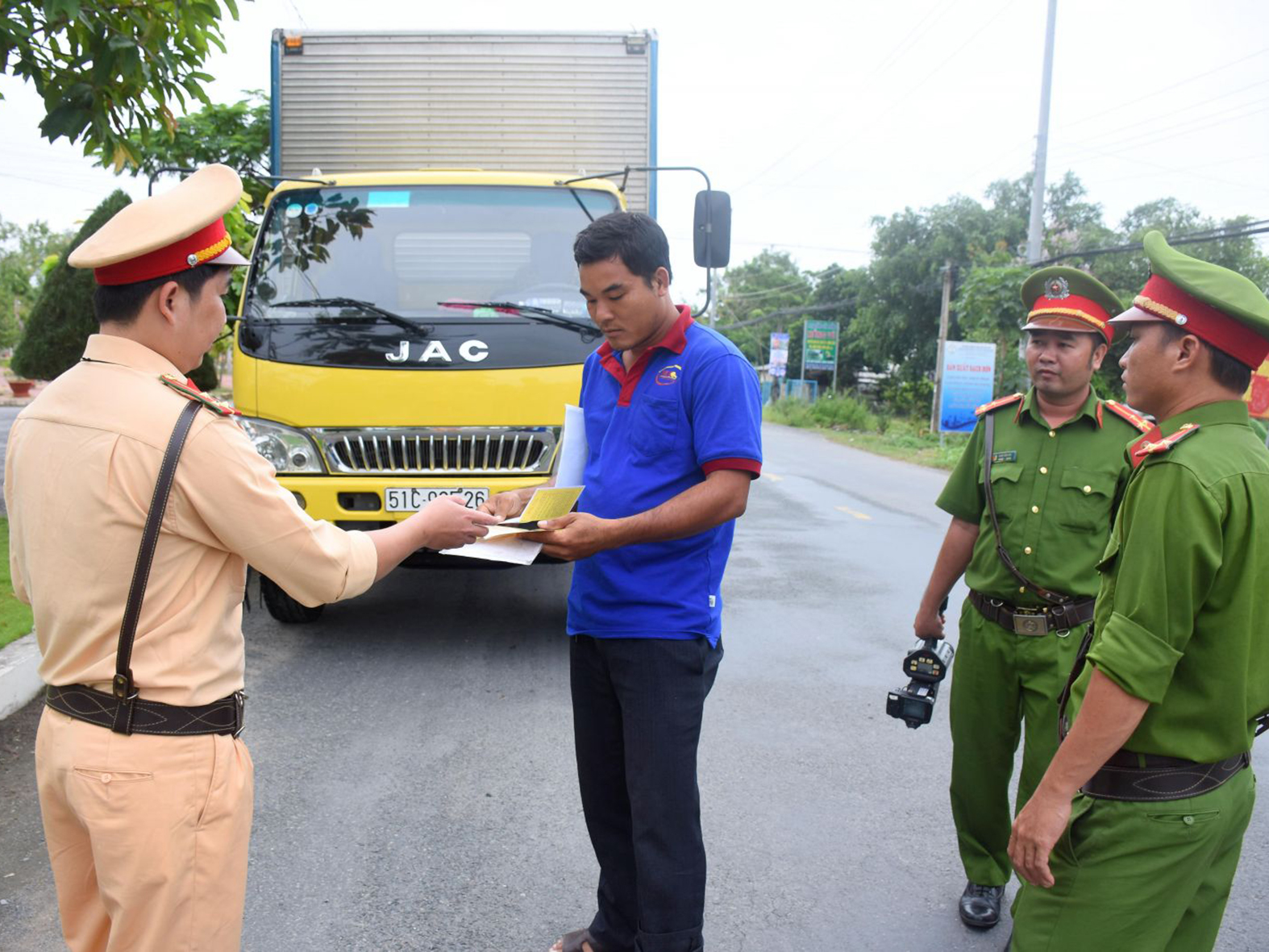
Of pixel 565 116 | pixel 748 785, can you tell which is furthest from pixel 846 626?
pixel 565 116

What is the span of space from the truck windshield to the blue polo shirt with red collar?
308 centimetres

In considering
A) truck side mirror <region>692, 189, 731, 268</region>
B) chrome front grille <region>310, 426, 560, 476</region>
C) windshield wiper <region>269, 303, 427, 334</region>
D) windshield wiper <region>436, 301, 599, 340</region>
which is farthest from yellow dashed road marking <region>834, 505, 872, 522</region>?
windshield wiper <region>269, 303, 427, 334</region>

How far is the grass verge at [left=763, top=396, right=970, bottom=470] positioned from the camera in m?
23.5

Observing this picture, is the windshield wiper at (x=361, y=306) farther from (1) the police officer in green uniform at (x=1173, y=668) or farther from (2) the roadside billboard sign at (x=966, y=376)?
(2) the roadside billboard sign at (x=966, y=376)

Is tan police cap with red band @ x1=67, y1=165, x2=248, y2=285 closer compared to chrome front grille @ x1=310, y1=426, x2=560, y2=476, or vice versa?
tan police cap with red band @ x1=67, y1=165, x2=248, y2=285

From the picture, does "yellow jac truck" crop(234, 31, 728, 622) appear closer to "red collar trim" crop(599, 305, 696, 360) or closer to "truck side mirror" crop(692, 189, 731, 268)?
"truck side mirror" crop(692, 189, 731, 268)

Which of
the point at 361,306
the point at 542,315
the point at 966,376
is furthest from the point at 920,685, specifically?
the point at 966,376

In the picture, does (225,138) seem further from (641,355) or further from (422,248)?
(641,355)

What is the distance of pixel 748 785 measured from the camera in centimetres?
411

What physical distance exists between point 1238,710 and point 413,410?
4.02 metres

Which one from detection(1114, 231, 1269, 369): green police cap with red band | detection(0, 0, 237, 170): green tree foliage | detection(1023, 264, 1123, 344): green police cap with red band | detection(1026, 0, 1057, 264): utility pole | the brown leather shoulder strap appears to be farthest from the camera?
detection(1026, 0, 1057, 264): utility pole

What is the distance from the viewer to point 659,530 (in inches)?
93.0

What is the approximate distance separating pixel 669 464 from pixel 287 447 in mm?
3259

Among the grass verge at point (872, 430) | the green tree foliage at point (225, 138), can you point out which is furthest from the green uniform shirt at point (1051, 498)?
the grass verge at point (872, 430)
